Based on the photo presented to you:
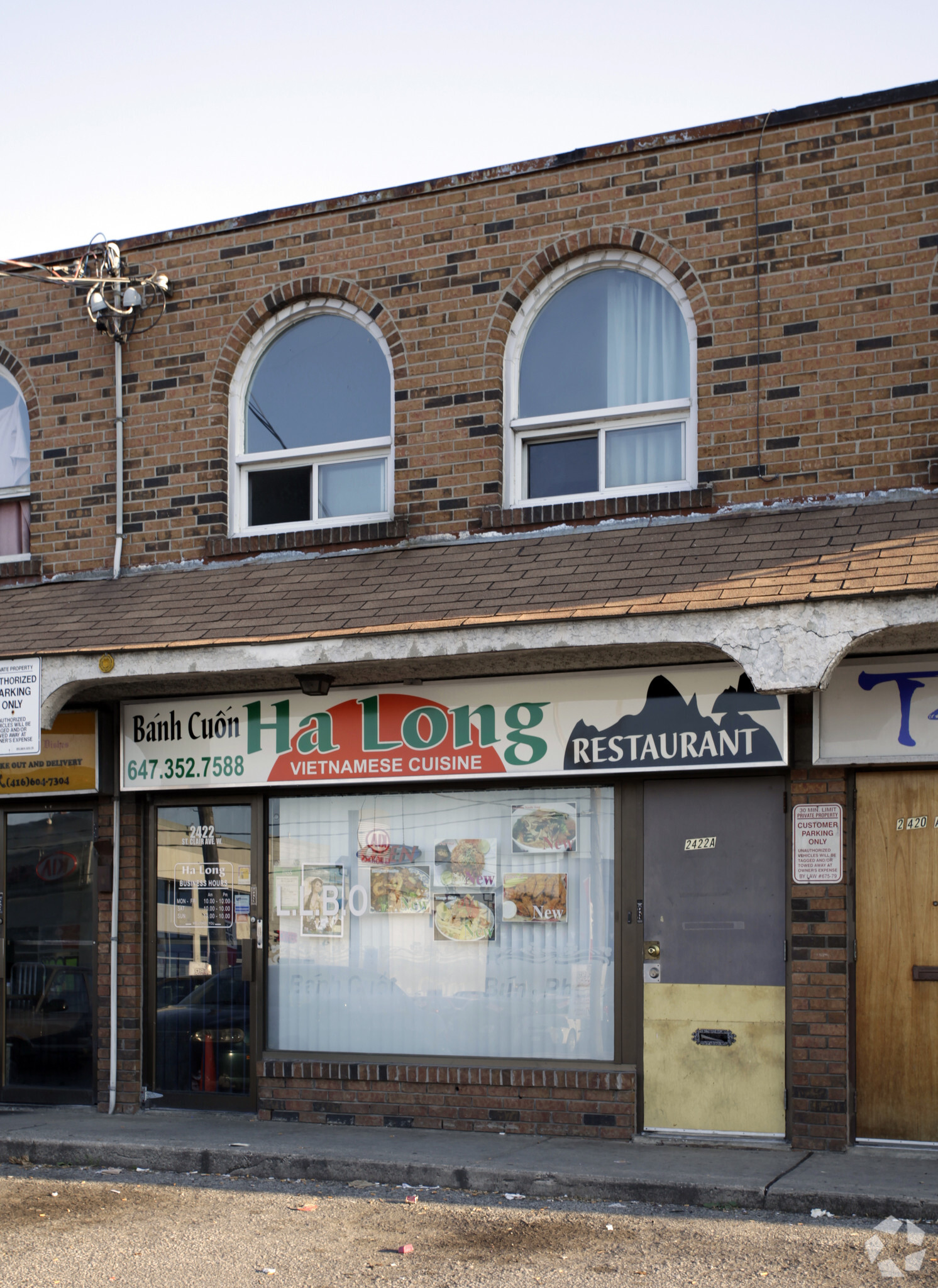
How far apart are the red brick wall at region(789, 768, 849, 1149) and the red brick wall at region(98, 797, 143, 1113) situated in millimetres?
4627

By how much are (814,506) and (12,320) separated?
641 centimetres

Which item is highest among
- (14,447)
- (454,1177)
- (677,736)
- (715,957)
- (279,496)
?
(14,447)

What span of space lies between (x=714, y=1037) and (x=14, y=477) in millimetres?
6819

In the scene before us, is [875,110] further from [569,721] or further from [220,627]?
[220,627]

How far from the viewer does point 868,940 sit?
7.88m

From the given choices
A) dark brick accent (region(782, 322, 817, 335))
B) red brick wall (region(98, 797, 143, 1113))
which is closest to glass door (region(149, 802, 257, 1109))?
red brick wall (region(98, 797, 143, 1113))

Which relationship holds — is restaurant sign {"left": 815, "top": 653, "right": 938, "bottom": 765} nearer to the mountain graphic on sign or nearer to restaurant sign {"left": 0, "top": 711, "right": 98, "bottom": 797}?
the mountain graphic on sign

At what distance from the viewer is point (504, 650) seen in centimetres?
761

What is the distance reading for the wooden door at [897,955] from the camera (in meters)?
7.70

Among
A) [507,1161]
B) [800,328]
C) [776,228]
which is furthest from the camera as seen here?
[776,228]

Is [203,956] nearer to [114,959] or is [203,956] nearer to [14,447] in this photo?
[114,959]

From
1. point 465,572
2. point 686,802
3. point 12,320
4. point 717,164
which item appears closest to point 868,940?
point 686,802

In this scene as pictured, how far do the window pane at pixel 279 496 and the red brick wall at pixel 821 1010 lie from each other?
4222 mm

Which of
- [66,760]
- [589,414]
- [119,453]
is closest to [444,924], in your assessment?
[66,760]
